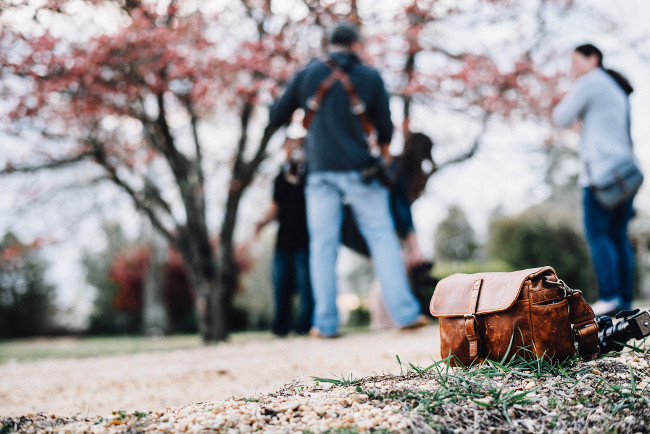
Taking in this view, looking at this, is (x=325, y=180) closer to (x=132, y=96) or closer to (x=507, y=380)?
(x=507, y=380)

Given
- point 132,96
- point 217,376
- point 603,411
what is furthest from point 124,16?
point 603,411

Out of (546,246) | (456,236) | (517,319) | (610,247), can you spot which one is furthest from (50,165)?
(456,236)

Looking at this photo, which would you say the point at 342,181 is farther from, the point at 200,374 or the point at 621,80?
the point at 621,80

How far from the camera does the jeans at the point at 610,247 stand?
11.6ft

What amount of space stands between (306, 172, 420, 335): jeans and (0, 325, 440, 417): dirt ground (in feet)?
0.76

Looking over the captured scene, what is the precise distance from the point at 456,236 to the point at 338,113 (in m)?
18.9

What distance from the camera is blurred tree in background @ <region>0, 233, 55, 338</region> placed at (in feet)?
58.4

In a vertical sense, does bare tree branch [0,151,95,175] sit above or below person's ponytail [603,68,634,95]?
above

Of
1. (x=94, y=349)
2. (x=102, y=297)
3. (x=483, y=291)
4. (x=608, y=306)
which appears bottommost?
(x=94, y=349)

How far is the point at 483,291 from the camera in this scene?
200 centimetres

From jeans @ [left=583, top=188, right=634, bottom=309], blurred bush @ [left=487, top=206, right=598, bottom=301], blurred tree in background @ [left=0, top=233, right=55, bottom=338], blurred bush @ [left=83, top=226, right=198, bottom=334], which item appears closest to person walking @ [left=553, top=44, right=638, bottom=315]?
jeans @ [left=583, top=188, right=634, bottom=309]

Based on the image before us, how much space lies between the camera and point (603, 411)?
5.19 ft

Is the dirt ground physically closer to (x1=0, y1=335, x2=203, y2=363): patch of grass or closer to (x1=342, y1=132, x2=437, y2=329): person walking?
(x1=342, y1=132, x2=437, y2=329): person walking

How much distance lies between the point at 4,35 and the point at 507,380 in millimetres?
5607
